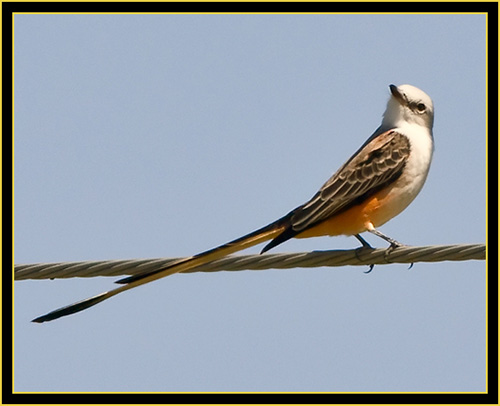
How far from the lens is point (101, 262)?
17.3 ft

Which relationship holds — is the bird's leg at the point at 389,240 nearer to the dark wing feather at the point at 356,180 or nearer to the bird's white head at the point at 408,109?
the dark wing feather at the point at 356,180

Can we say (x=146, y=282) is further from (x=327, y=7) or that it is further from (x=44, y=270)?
(x=327, y=7)

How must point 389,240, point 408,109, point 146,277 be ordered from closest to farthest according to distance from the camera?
1. point 146,277
2. point 389,240
3. point 408,109

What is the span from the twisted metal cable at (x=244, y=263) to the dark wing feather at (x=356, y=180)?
37.6 inches

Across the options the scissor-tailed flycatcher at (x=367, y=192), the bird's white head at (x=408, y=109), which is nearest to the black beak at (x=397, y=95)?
the bird's white head at (x=408, y=109)

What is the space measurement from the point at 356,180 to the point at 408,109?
4.08 ft

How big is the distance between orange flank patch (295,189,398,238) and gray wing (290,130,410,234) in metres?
A: 0.06

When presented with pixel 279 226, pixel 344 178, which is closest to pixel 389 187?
pixel 344 178

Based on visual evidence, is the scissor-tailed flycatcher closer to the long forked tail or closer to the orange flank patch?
the orange flank patch

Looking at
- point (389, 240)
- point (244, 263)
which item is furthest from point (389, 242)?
point (244, 263)

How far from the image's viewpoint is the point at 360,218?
23.1ft

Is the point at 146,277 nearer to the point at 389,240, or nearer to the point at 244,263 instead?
the point at 244,263

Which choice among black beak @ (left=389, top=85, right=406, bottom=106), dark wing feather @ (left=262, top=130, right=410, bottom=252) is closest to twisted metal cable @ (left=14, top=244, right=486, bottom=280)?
dark wing feather @ (left=262, top=130, right=410, bottom=252)

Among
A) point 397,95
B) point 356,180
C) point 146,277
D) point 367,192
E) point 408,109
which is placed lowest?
point 146,277
